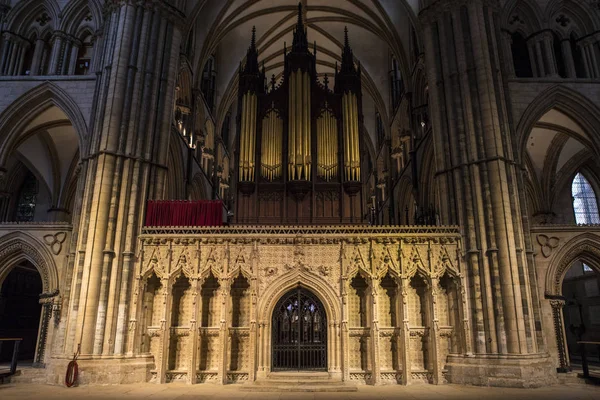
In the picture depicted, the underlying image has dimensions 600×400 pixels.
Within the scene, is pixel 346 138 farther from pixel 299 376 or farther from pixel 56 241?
pixel 56 241

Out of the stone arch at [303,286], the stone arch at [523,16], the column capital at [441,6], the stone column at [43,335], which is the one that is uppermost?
the stone arch at [523,16]

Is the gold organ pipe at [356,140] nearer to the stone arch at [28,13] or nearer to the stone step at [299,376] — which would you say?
the stone step at [299,376]

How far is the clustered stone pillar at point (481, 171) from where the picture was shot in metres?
13.5

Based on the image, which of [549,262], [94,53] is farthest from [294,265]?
[94,53]

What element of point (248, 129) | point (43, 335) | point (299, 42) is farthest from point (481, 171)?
point (43, 335)

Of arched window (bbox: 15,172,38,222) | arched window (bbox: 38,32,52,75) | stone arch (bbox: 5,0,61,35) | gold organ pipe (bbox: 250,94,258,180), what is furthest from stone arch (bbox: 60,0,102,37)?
arched window (bbox: 15,172,38,222)

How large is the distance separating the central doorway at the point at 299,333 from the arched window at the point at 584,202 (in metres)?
18.4

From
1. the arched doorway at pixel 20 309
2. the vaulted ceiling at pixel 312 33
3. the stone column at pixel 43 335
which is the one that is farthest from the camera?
the vaulted ceiling at pixel 312 33

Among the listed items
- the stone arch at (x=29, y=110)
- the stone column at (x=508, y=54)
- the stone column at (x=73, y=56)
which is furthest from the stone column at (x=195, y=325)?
the stone column at (x=508, y=54)

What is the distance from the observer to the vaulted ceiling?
23734 mm

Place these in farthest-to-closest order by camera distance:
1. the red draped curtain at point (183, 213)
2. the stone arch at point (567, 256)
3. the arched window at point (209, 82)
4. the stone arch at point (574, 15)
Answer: the arched window at point (209, 82) → the stone arch at point (574, 15) → the stone arch at point (567, 256) → the red draped curtain at point (183, 213)

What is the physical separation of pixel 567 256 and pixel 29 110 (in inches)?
824

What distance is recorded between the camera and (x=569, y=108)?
17594 mm

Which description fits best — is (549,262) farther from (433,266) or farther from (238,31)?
(238,31)
